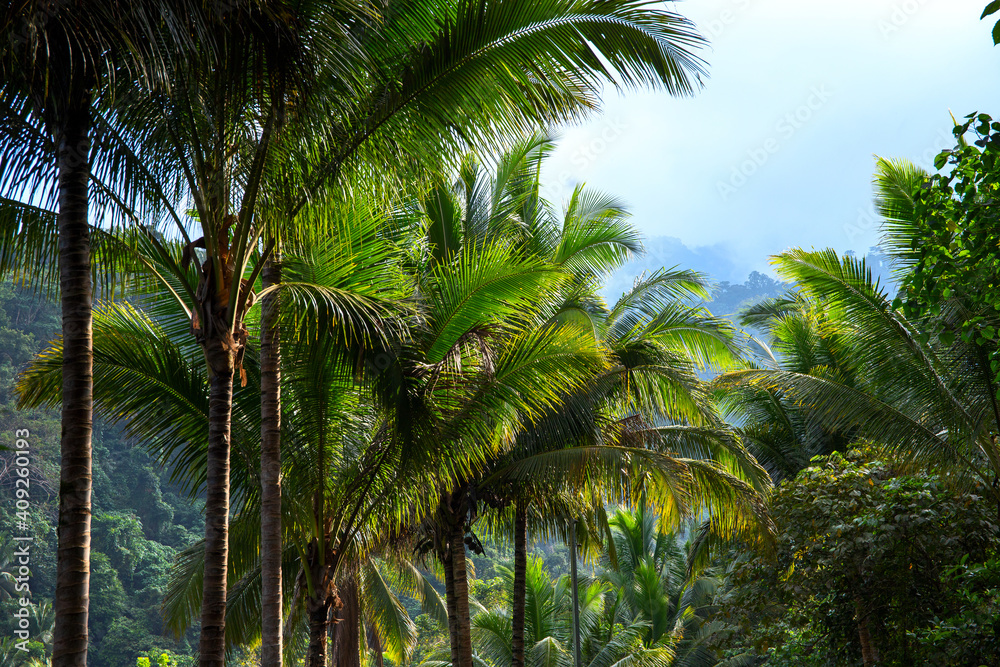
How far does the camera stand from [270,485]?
616 cm

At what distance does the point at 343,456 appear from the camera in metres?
7.67

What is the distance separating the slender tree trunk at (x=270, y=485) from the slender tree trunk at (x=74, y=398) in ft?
7.44

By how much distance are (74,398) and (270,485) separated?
2.61 metres

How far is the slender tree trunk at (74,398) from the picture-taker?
11.5 feet

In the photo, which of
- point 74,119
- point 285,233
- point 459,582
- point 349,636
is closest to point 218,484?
point 285,233

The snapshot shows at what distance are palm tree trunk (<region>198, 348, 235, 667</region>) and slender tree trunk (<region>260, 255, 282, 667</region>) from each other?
4.15 ft

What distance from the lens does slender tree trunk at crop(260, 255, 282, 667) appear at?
19.9ft

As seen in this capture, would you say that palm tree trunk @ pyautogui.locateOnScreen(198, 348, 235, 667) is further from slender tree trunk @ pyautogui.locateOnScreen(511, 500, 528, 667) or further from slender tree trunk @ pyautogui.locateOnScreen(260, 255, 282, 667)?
slender tree trunk @ pyautogui.locateOnScreen(511, 500, 528, 667)

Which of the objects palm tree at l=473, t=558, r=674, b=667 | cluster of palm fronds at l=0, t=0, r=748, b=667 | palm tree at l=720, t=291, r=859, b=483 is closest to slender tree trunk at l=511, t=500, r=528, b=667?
palm tree at l=473, t=558, r=674, b=667

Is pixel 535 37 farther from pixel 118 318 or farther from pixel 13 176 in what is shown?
pixel 118 318

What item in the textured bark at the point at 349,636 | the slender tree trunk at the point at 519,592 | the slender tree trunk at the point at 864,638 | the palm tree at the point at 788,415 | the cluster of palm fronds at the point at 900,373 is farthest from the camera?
the palm tree at the point at 788,415

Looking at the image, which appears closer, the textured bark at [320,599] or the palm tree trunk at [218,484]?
the palm tree trunk at [218,484]

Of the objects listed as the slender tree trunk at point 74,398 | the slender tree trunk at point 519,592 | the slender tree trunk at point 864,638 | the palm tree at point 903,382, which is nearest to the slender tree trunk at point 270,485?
the slender tree trunk at point 74,398

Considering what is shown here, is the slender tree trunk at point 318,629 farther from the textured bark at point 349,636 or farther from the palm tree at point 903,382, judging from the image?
the textured bark at point 349,636
